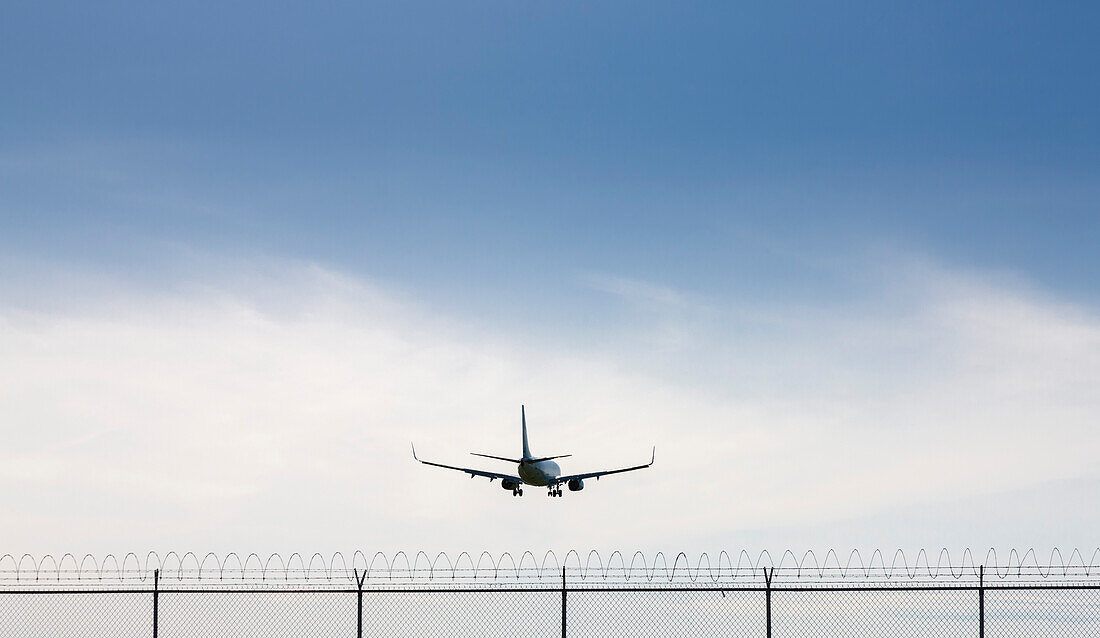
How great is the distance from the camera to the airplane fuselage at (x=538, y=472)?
3329 inches

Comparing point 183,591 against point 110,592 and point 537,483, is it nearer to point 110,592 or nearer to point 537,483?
point 110,592

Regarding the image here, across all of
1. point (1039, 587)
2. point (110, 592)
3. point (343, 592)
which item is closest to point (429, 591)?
point (343, 592)

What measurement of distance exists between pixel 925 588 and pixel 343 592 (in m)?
10.7

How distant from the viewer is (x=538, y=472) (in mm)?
85062

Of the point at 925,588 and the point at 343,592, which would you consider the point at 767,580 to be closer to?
the point at 925,588

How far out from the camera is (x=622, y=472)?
91375mm

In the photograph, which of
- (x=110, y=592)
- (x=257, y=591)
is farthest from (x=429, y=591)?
(x=110, y=592)

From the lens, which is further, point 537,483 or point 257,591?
point 537,483

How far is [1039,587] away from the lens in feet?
83.4

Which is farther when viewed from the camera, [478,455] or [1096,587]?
[478,455]

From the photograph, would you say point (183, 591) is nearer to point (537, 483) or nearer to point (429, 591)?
point (429, 591)

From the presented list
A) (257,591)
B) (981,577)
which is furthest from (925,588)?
(257,591)

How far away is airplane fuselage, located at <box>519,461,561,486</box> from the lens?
84.6 metres

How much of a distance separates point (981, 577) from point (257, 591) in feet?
43.7
